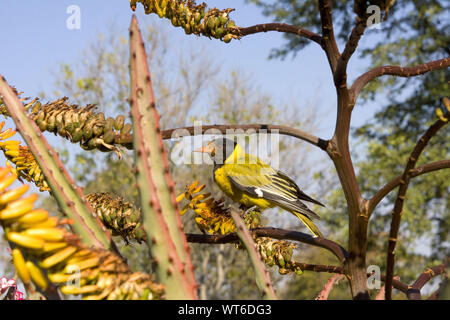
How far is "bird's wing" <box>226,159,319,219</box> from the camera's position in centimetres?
211

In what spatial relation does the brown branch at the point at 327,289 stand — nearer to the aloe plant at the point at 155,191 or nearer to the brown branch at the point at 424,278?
the brown branch at the point at 424,278

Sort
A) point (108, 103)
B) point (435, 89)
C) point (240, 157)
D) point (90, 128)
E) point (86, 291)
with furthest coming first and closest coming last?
point (108, 103) < point (435, 89) < point (240, 157) < point (90, 128) < point (86, 291)

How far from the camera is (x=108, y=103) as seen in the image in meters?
12.2

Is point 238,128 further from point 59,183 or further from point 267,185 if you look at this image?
point 267,185

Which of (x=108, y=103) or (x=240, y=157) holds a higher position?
(x=108, y=103)

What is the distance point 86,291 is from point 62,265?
3 cm

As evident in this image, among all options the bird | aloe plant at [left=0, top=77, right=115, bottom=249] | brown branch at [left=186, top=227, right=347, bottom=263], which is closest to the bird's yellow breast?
the bird

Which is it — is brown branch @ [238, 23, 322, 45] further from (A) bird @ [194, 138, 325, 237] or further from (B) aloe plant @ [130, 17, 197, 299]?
(A) bird @ [194, 138, 325, 237]

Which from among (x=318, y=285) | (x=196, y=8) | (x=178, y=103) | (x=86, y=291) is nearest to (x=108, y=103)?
(x=178, y=103)

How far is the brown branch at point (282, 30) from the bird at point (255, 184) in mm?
977

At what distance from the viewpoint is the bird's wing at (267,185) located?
2.11m

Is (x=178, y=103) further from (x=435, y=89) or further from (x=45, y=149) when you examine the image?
(x=45, y=149)

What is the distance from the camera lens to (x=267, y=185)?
228cm

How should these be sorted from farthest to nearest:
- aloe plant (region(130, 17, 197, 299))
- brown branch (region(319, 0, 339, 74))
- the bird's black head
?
1. the bird's black head
2. brown branch (region(319, 0, 339, 74))
3. aloe plant (region(130, 17, 197, 299))
